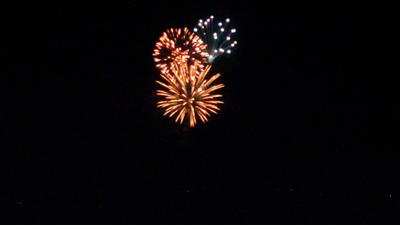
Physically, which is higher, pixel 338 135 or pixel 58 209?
pixel 338 135

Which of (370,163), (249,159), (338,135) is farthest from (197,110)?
(338,135)

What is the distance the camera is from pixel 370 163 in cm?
1705

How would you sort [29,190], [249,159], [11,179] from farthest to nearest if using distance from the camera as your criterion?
1. [249,159]
2. [11,179]
3. [29,190]

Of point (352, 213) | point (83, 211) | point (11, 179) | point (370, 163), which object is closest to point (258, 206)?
point (352, 213)

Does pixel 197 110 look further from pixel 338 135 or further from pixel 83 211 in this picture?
pixel 338 135

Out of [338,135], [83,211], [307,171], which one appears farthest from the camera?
[338,135]

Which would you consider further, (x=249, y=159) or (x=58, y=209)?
(x=249, y=159)

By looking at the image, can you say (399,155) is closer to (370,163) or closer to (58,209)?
(370,163)

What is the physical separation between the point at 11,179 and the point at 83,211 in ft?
13.2

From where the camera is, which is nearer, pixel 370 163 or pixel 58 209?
pixel 58 209

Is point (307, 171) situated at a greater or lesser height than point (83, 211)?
greater

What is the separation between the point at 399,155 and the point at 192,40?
35.6 feet

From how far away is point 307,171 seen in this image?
1603cm

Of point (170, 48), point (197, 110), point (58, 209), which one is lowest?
point (58, 209)
